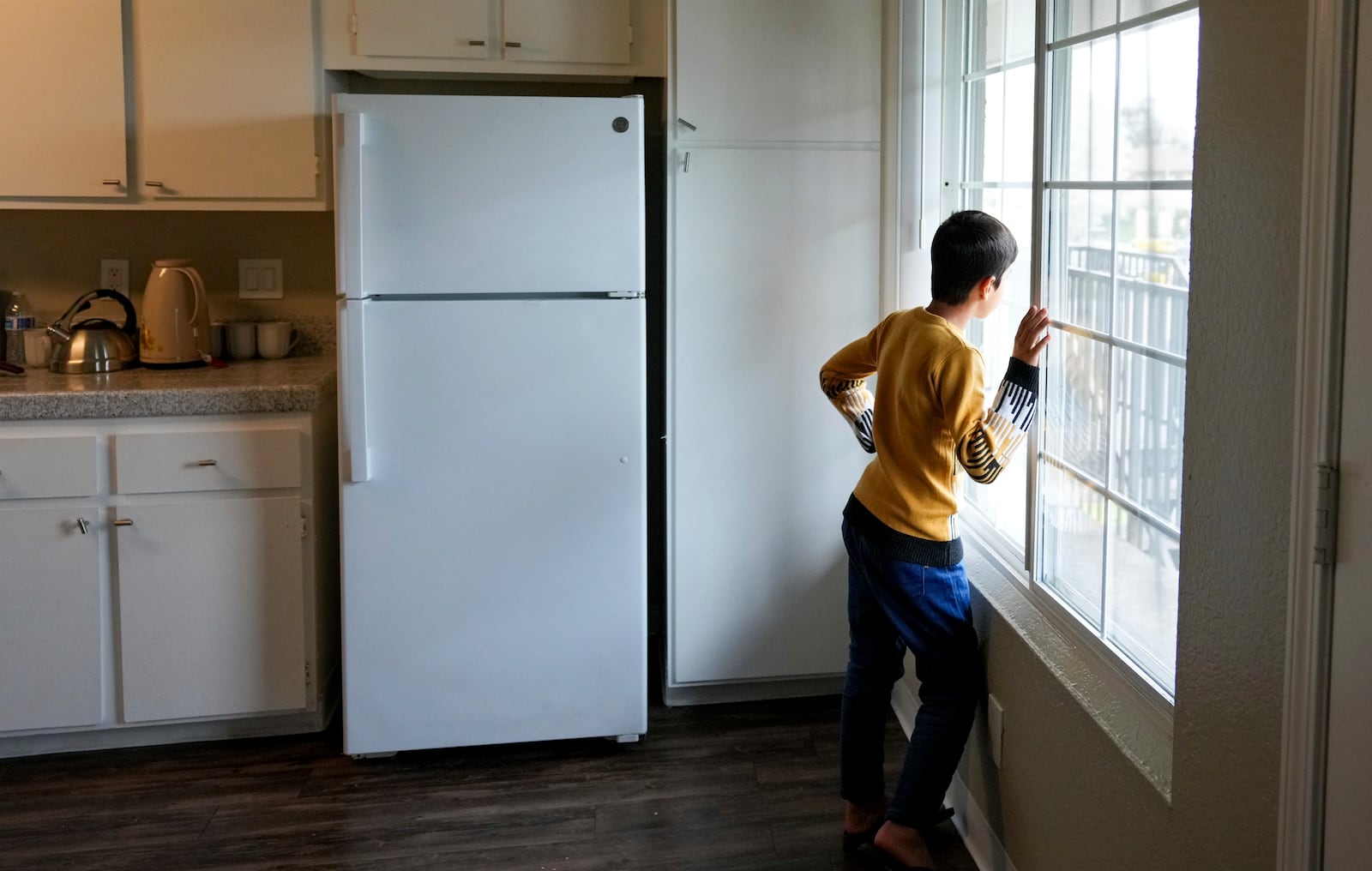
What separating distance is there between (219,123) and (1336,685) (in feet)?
9.07

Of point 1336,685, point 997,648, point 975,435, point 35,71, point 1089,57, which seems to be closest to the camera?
point 1336,685

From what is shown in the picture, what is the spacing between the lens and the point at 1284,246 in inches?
50.9

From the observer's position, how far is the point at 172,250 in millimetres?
3422

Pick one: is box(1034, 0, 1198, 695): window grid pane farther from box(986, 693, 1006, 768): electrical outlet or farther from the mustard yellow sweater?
box(986, 693, 1006, 768): electrical outlet

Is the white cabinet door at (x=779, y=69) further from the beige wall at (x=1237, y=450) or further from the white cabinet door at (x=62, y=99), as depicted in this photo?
the beige wall at (x=1237, y=450)

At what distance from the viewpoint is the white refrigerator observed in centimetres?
269

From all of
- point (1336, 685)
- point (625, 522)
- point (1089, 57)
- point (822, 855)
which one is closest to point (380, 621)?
point (625, 522)

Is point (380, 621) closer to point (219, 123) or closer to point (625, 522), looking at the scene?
point (625, 522)

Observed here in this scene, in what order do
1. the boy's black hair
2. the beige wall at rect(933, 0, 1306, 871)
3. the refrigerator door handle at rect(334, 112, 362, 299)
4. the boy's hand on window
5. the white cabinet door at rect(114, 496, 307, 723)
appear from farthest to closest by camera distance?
the white cabinet door at rect(114, 496, 307, 723)
the refrigerator door handle at rect(334, 112, 362, 299)
the boy's black hair
the boy's hand on window
the beige wall at rect(933, 0, 1306, 871)

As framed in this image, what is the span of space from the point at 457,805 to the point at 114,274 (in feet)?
5.82

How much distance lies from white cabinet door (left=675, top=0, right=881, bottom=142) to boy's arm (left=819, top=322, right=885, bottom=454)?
26.2 inches

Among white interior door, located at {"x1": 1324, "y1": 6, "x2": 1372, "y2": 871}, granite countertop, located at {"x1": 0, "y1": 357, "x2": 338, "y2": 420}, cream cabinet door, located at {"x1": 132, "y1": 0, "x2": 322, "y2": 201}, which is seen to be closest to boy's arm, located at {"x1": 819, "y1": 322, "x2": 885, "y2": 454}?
granite countertop, located at {"x1": 0, "y1": 357, "x2": 338, "y2": 420}

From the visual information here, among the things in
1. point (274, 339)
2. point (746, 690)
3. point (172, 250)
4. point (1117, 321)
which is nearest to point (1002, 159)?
point (1117, 321)

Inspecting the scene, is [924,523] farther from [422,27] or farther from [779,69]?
[422,27]
